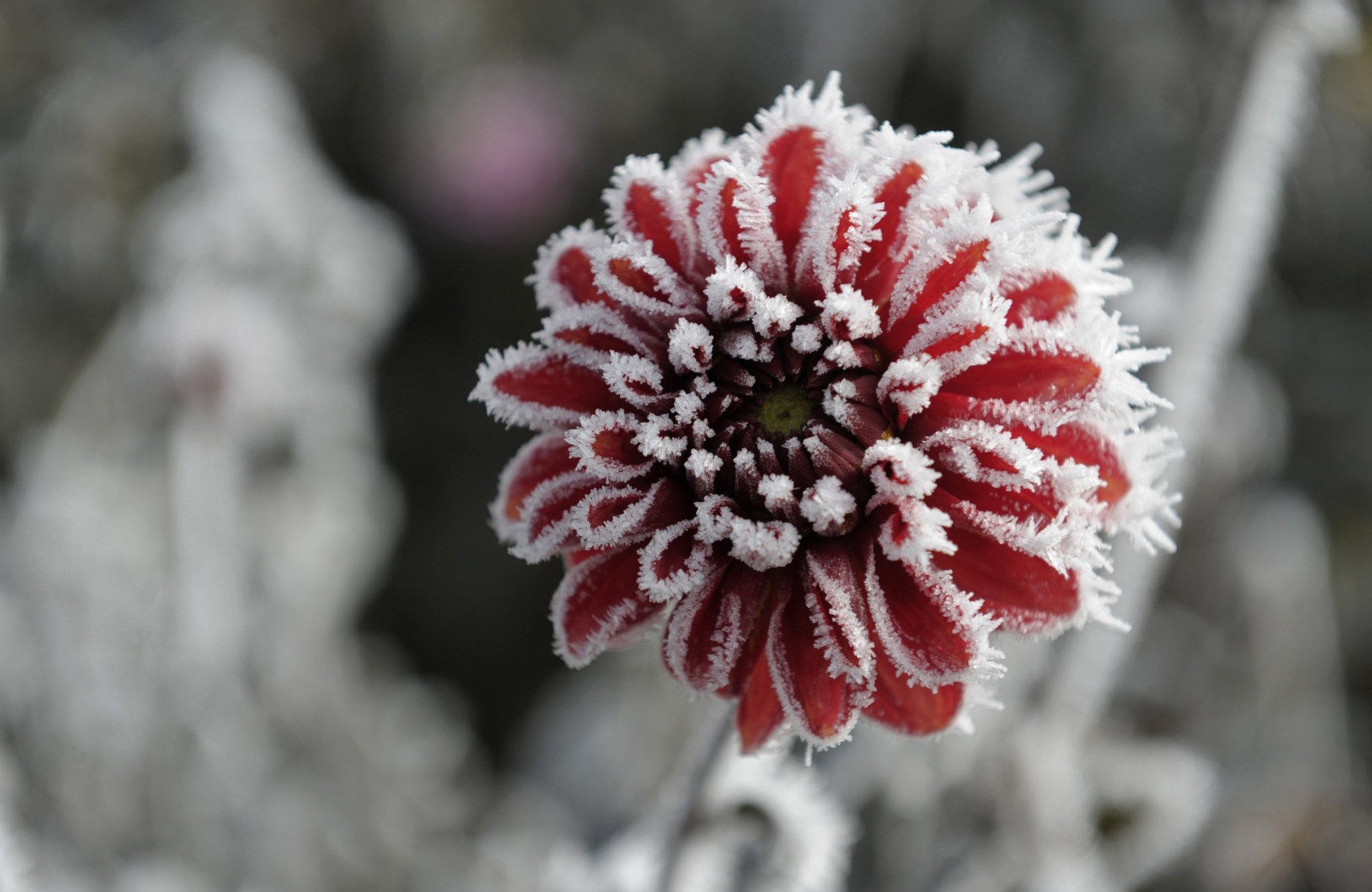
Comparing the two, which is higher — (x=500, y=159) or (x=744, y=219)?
(x=500, y=159)

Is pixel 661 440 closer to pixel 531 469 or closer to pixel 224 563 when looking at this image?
pixel 531 469

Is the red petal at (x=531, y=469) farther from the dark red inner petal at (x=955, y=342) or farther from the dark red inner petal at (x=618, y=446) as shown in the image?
the dark red inner petal at (x=955, y=342)

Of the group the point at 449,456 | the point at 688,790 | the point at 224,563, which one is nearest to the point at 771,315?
the point at 688,790

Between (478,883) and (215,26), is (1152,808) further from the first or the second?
(215,26)

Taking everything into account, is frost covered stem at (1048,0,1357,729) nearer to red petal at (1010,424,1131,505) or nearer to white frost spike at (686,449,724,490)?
red petal at (1010,424,1131,505)

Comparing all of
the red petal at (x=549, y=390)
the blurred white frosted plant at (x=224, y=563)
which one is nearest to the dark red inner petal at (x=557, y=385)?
the red petal at (x=549, y=390)

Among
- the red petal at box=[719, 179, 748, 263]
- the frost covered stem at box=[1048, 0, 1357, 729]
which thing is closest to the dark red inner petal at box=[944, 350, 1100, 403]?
the red petal at box=[719, 179, 748, 263]

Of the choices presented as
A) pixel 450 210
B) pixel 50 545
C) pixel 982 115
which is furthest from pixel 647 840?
pixel 450 210
